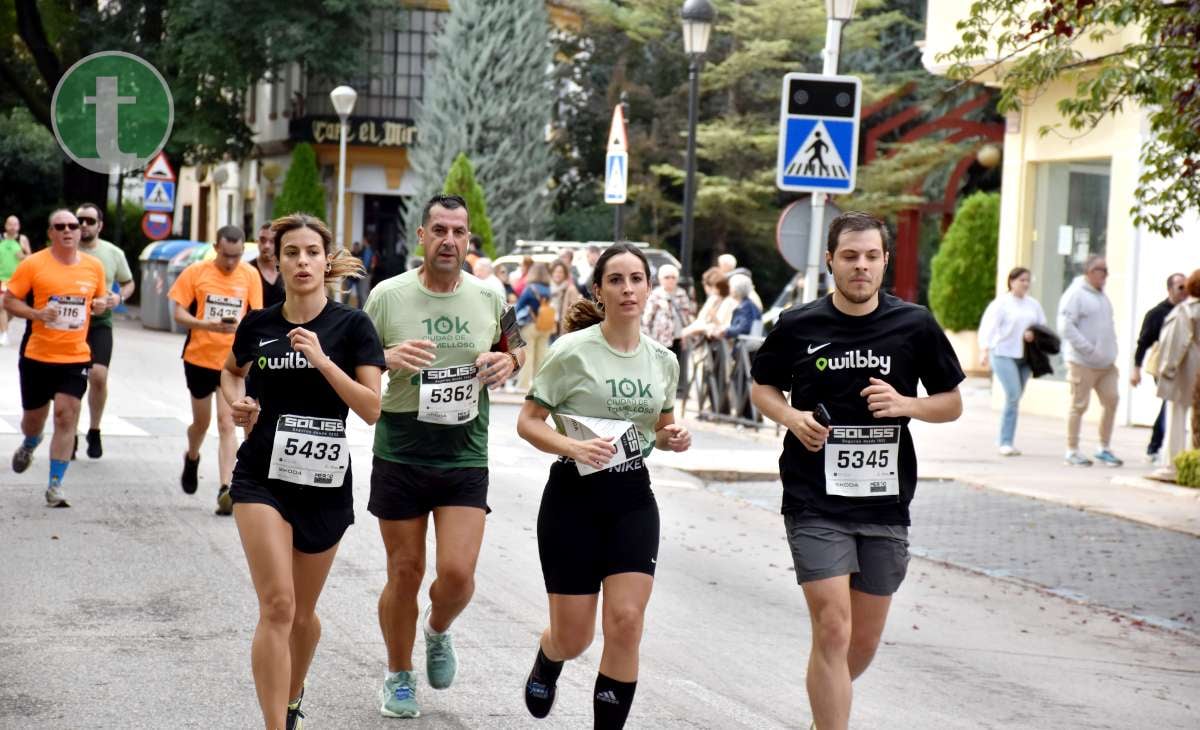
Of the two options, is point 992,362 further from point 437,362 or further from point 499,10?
point 499,10

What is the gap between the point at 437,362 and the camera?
22.9 ft

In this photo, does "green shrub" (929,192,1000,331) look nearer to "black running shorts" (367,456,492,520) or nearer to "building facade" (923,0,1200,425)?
"building facade" (923,0,1200,425)

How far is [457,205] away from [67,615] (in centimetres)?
302

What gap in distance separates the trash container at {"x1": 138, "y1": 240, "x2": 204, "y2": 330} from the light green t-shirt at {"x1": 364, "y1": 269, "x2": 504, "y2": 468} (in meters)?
29.5

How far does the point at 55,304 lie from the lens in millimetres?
12281

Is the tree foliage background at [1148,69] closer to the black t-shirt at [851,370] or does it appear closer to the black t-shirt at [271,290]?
the black t-shirt at [271,290]

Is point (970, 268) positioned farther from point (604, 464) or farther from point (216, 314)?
point (604, 464)

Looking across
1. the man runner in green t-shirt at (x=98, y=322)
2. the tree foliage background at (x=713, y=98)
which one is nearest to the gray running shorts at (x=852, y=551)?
the man runner in green t-shirt at (x=98, y=322)

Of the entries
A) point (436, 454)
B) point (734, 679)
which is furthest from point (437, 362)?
point (734, 679)

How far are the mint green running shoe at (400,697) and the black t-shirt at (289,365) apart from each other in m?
0.94

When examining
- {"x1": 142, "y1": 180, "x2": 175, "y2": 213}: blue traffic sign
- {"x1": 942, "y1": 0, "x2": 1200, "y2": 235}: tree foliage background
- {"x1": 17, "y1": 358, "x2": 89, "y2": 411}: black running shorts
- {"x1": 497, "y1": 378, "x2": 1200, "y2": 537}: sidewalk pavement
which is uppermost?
{"x1": 942, "y1": 0, "x2": 1200, "y2": 235}: tree foliage background

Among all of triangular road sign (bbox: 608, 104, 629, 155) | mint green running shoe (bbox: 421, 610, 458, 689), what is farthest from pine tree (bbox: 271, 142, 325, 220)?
mint green running shoe (bbox: 421, 610, 458, 689)

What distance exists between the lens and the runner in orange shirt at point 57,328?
1216 centimetres

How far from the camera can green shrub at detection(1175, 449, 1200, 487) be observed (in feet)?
51.1
